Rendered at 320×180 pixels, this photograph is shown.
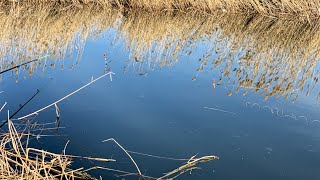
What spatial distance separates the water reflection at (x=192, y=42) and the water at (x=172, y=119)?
5.4 inches

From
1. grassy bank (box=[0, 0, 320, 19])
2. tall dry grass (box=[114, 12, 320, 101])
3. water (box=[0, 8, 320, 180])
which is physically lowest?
water (box=[0, 8, 320, 180])

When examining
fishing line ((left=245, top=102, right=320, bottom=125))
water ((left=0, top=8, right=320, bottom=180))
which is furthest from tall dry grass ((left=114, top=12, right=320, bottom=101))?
fishing line ((left=245, top=102, right=320, bottom=125))

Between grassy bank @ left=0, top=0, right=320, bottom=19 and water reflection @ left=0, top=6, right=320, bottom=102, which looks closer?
water reflection @ left=0, top=6, right=320, bottom=102

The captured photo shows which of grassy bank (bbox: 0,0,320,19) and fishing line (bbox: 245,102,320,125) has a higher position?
grassy bank (bbox: 0,0,320,19)

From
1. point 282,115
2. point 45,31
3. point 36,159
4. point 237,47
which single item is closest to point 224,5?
point 237,47

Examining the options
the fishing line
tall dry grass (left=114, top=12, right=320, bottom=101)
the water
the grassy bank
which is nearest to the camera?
the water

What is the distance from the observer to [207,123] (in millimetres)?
4164

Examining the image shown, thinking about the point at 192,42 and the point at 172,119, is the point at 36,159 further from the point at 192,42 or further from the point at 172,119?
the point at 192,42

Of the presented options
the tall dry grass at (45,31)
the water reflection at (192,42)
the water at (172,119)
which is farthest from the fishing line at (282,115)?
the tall dry grass at (45,31)

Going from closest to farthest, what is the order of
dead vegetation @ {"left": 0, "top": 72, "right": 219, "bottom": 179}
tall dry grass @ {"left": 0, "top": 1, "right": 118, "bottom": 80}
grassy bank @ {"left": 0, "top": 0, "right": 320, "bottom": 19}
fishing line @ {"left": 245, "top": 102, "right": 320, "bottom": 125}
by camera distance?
dead vegetation @ {"left": 0, "top": 72, "right": 219, "bottom": 179}, fishing line @ {"left": 245, "top": 102, "right": 320, "bottom": 125}, tall dry grass @ {"left": 0, "top": 1, "right": 118, "bottom": 80}, grassy bank @ {"left": 0, "top": 0, "right": 320, "bottom": 19}

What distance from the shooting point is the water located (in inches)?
133

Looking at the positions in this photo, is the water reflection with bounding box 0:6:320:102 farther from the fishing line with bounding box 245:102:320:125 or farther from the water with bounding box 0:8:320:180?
the fishing line with bounding box 245:102:320:125

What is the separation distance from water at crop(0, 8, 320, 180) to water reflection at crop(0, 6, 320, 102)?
0.45 feet

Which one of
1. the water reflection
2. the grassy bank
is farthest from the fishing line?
the grassy bank
